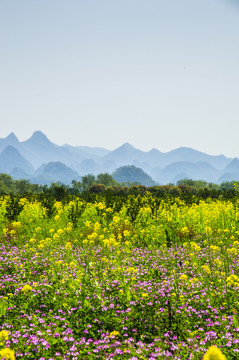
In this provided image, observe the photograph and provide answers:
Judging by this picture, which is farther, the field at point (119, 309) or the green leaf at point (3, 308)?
the green leaf at point (3, 308)

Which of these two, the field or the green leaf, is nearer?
the field

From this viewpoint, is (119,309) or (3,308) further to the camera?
(119,309)

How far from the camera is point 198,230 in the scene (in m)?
9.49

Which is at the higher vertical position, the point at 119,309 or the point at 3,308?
the point at 119,309

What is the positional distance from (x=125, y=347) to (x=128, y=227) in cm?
707

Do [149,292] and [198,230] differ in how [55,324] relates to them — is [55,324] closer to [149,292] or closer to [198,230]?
[149,292]

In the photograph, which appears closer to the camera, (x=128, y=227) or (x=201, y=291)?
(x=201, y=291)

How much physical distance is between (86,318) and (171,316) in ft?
4.46

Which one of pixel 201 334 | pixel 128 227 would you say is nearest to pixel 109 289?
pixel 201 334

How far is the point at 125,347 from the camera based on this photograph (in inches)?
131

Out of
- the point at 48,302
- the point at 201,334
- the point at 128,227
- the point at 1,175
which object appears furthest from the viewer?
the point at 1,175

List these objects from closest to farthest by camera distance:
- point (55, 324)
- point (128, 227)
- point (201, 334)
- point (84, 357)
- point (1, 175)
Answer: point (84, 357), point (201, 334), point (55, 324), point (128, 227), point (1, 175)

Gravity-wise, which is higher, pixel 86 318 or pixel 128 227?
pixel 128 227

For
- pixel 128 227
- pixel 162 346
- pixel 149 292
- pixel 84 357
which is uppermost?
pixel 128 227
